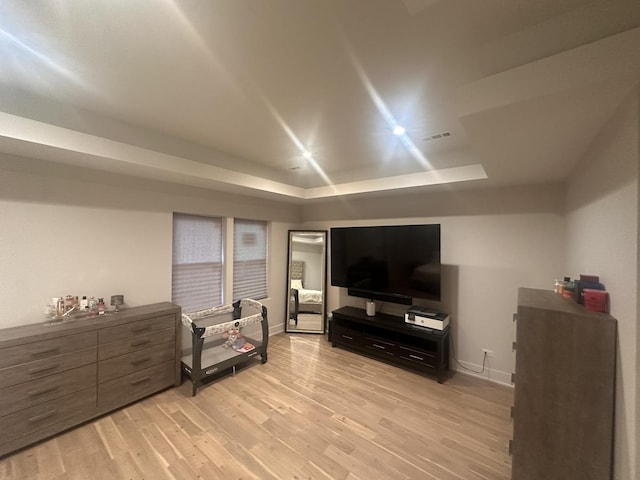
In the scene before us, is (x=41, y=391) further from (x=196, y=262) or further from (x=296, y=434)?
(x=296, y=434)

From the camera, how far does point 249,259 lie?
13.5 ft

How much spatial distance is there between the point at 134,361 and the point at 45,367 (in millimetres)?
614

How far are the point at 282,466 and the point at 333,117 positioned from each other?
9.01 feet

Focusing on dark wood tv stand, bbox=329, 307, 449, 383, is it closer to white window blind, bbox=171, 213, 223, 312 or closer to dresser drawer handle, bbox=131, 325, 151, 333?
white window blind, bbox=171, 213, 223, 312

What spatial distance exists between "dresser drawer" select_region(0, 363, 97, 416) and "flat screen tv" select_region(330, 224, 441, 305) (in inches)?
120

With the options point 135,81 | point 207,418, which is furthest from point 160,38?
point 207,418

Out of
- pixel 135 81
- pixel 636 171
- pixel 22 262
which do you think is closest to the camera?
pixel 636 171

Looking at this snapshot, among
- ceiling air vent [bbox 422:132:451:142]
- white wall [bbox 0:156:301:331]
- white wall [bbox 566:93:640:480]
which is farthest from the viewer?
ceiling air vent [bbox 422:132:451:142]

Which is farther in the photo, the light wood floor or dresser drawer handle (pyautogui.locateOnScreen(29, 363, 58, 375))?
dresser drawer handle (pyautogui.locateOnScreen(29, 363, 58, 375))

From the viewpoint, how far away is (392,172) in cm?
328

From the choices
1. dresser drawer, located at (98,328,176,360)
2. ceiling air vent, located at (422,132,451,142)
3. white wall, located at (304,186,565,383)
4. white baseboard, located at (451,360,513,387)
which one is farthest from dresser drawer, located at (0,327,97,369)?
white baseboard, located at (451,360,513,387)

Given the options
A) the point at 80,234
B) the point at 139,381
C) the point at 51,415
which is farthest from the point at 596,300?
the point at 80,234

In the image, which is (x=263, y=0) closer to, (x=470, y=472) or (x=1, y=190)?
(x=1, y=190)

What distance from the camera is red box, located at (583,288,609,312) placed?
52.1 inches
